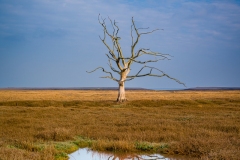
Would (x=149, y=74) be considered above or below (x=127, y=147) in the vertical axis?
above

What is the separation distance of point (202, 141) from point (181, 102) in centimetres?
2759

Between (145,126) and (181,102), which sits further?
(181,102)

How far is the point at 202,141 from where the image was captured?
12.5 metres

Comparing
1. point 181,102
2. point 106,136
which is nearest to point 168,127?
point 106,136

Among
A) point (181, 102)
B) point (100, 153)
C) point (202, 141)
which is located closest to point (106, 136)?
point (100, 153)

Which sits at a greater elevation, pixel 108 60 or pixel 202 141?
pixel 108 60

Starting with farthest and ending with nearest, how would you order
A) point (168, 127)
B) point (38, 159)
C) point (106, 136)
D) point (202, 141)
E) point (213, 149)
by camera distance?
point (168, 127)
point (106, 136)
point (202, 141)
point (213, 149)
point (38, 159)

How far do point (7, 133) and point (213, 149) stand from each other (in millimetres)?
10136

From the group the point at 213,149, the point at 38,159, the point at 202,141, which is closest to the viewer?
the point at 38,159

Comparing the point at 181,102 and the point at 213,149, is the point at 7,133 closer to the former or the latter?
the point at 213,149

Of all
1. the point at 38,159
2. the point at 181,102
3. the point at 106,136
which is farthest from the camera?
the point at 181,102

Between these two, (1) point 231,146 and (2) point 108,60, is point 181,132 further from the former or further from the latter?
(2) point 108,60

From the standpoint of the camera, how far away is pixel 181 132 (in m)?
16.1

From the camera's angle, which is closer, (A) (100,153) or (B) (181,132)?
(A) (100,153)
